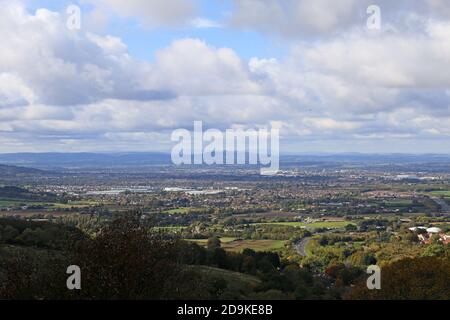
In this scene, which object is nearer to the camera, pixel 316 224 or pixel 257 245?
pixel 257 245

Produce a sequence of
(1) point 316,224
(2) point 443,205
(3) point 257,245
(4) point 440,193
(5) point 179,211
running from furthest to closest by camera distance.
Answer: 1. (4) point 440,193
2. (2) point 443,205
3. (5) point 179,211
4. (1) point 316,224
5. (3) point 257,245

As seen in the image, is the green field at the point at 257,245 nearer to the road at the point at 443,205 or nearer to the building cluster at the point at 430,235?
the building cluster at the point at 430,235

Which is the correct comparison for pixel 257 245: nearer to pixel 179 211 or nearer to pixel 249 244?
pixel 249 244

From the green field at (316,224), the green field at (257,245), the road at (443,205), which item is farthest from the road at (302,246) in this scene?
the road at (443,205)

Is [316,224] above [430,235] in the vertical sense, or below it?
below

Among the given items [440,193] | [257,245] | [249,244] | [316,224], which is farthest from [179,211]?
[440,193]
